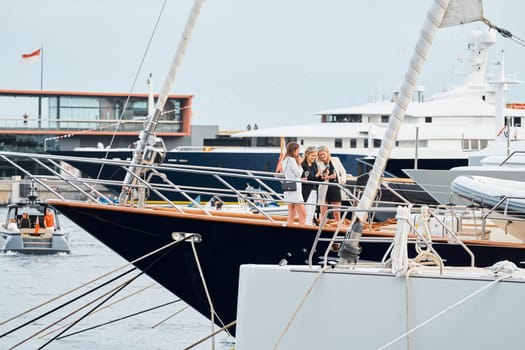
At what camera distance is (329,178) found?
49.6 ft

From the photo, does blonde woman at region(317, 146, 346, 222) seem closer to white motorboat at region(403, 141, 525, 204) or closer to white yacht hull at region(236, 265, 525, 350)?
white motorboat at region(403, 141, 525, 204)

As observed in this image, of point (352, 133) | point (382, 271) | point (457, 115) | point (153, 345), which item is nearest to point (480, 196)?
point (382, 271)

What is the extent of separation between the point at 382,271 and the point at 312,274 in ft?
1.87

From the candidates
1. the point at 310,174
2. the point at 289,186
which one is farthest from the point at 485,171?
the point at 289,186

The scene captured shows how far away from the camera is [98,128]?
3051 inches

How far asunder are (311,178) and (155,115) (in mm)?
2019

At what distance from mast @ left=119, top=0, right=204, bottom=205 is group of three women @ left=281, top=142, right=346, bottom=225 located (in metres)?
1.57

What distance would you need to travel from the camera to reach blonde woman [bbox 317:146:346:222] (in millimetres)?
14617

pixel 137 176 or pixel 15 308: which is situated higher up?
pixel 137 176

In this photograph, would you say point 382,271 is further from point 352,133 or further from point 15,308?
point 352,133

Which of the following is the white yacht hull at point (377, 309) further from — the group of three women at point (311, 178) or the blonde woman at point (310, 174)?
the blonde woman at point (310, 174)

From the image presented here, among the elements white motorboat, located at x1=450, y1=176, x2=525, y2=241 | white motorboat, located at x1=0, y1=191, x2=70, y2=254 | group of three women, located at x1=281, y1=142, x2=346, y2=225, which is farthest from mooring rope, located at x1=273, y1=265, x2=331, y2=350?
white motorboat, located at x1=0, y1=191, x2=70, y2=254

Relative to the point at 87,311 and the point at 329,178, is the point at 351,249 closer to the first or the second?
the point at 329,178

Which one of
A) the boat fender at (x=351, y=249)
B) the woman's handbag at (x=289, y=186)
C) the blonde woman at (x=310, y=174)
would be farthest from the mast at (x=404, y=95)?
the blonde woman at (x=310, y=174)
